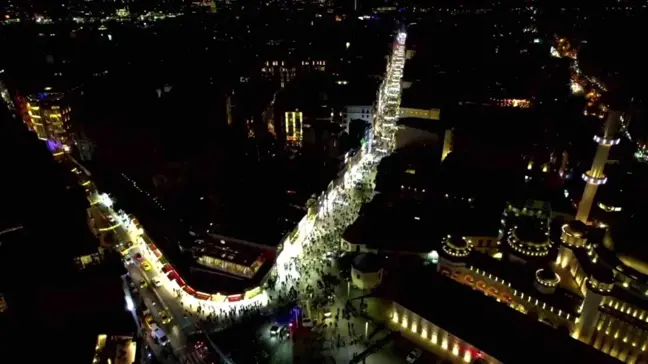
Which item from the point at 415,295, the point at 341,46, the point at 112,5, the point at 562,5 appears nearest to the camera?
the point at 415,295

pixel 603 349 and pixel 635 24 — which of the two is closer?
pixel 603 349

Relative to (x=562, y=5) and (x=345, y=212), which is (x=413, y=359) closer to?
(x=345, y=212)

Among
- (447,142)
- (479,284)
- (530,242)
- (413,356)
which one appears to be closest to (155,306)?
(413,356)

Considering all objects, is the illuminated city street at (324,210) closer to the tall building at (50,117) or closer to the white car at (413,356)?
the white car at (413,356)

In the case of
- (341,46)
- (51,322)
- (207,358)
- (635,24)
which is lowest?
(207,358)

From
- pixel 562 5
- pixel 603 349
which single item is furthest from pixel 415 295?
pixel 562 5

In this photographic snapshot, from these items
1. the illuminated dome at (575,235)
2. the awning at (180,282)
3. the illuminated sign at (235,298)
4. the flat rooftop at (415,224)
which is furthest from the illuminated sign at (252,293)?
the illuminated dome at (575,235)

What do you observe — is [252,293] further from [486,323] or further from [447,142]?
[447,142]
